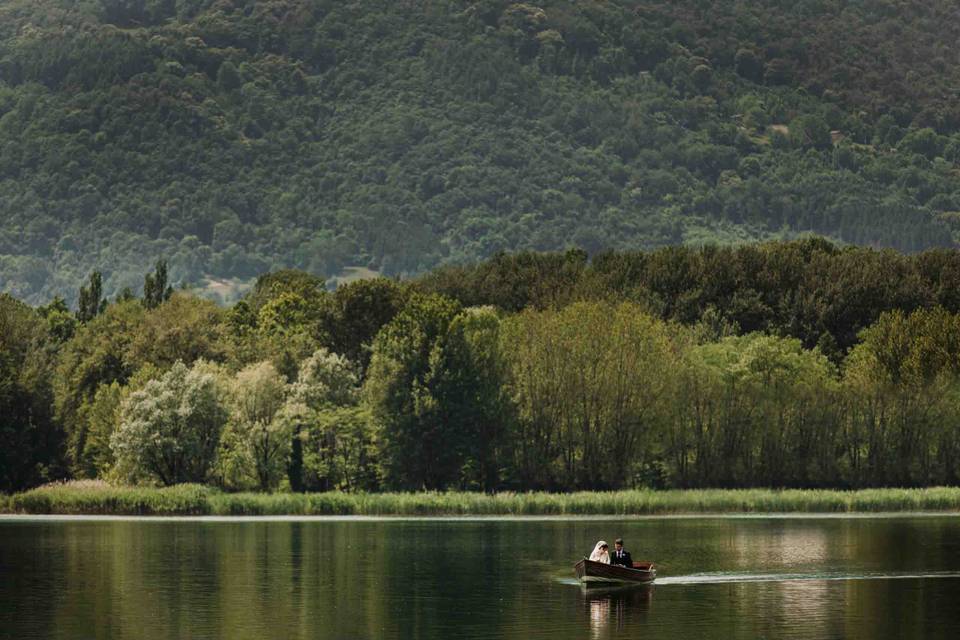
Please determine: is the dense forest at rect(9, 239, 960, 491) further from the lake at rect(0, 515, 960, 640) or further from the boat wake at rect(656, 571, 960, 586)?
the boat wake at rect(656, 571, 960, 586)

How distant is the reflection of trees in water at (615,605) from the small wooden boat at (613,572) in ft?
1.13

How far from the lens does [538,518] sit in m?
111

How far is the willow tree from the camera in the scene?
12325cm

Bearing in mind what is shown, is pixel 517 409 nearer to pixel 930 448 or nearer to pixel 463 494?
pixel 463 494

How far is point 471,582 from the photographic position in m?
69.8

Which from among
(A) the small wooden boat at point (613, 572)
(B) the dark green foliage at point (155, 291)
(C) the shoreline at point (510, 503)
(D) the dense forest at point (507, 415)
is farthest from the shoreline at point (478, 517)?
(B) the dark green foliage at point (155, 291)

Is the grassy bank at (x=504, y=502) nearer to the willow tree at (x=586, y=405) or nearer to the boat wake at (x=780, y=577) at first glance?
the willow tree at (x=586, y=405)

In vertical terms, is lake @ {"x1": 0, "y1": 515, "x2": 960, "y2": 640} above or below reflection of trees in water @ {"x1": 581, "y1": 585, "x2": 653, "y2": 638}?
above

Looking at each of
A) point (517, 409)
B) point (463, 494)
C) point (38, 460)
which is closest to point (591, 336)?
point (517, 409)

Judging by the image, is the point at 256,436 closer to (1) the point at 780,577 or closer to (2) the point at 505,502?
(2) the point at 505,502

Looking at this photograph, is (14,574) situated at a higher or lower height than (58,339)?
lower

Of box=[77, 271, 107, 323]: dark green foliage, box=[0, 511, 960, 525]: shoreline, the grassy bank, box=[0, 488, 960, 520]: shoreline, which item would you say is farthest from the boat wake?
box=[77, 271, 107, 323]: dark green foliage

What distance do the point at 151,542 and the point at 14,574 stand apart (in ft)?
55.9

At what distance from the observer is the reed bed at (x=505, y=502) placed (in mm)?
113812
